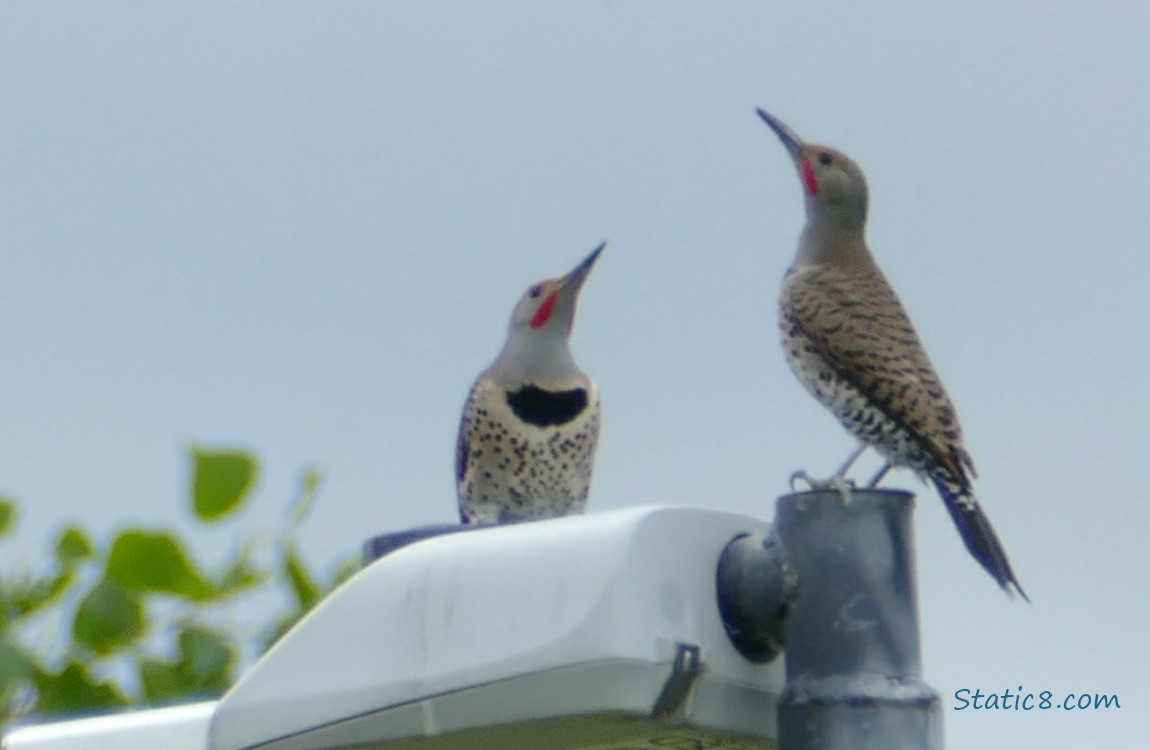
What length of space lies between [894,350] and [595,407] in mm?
1381

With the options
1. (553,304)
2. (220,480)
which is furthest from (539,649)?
(553,304)

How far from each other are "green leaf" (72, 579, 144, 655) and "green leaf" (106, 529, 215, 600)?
0.02m

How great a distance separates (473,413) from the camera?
6.45 metres

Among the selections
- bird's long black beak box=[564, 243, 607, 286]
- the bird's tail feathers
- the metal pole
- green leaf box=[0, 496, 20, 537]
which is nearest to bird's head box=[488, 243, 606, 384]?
bird's long black beak box=[564, 243, 607, 286]

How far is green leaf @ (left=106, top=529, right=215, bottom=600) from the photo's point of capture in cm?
322

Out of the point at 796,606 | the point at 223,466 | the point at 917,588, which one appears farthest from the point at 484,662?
the point at 223,466

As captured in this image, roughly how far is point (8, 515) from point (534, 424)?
2.94 m

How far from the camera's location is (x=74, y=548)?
11.0 feet

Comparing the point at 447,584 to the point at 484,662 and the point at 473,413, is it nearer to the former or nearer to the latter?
the point at 484,662

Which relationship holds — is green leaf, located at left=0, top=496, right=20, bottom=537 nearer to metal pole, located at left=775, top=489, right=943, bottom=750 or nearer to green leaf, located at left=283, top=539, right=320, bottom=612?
→ green leaf, located at left=283, top=539, right=320, bottom=612

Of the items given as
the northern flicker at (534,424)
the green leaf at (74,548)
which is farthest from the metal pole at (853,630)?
the northern flicker at (534,424)

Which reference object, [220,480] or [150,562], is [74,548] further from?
[220,480]

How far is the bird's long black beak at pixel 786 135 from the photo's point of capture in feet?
20.0

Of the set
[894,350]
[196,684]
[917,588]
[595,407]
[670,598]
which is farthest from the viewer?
[595,407]
